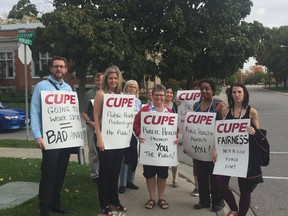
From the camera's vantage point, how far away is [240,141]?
4883mm

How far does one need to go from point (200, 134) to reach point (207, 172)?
588 millimetres

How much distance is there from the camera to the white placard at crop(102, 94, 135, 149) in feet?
17.0

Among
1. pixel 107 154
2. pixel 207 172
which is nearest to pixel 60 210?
pixel 107 154

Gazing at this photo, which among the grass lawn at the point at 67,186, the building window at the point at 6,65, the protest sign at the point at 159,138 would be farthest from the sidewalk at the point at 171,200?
the building window at the point at 6,65

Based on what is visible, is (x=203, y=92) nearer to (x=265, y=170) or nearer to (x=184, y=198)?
(x=184, y=198)

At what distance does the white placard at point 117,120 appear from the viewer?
5.20 meters

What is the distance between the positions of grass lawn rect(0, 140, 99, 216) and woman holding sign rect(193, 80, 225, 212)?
1.57m

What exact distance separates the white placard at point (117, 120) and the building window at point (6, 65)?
39.8m

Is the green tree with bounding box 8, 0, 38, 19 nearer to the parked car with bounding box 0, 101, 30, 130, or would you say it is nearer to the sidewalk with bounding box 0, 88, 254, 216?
the parked car with bounding box 0, 101, 30, 130

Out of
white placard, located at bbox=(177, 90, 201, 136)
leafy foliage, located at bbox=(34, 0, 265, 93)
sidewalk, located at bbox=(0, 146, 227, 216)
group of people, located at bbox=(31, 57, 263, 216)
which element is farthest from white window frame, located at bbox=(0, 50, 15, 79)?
group of people, located at bbox=(31, 57, 263, 216)

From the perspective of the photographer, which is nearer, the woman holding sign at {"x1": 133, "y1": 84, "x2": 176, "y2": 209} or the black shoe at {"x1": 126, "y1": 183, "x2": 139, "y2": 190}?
the woman holding sign at {"x1": 133, "y1": 84, "x2": 176, "y2": 209}

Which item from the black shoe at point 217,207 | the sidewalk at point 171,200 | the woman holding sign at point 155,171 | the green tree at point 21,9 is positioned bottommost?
the sidewalk at point 171,200

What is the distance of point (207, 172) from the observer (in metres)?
5.60

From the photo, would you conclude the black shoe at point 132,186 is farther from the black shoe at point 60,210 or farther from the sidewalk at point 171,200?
the black shoe at point 60,210
